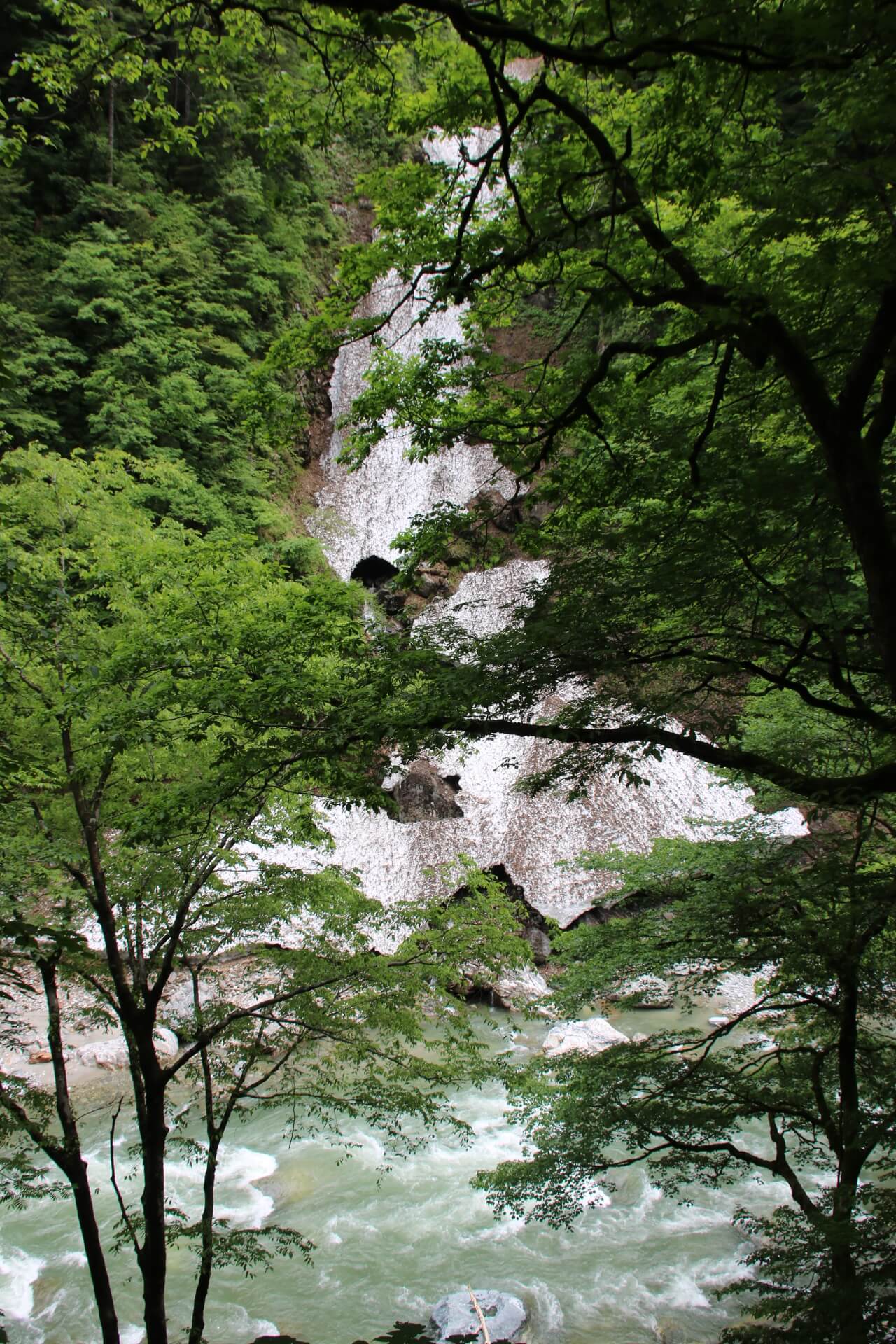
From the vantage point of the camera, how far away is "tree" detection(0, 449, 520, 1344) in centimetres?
387

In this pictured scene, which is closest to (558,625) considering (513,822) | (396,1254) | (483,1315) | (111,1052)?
(483,1315)

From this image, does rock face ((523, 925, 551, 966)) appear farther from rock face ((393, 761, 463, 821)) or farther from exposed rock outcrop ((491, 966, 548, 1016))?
rock face ((393, 761, 463, 821))

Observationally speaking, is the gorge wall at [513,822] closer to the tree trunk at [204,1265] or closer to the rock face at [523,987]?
the rock face at [523,987]

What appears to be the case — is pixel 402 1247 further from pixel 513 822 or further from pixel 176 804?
pixel 513 822

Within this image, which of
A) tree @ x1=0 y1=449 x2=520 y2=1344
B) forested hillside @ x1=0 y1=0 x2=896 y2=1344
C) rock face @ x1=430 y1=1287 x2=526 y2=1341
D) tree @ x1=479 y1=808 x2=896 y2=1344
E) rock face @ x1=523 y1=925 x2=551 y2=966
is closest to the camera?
forested hillside @ x1=0 y1=0 x2=896 y2=1344

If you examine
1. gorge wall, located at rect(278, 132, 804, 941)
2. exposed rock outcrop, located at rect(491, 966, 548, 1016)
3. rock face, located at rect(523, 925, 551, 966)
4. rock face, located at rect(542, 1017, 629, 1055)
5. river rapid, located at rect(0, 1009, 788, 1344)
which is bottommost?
river rapid, located at rect(0, 1009, 788, 1344)

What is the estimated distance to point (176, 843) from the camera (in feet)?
16.1

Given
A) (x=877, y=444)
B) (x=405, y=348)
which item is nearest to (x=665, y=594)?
(x=877, y=444)

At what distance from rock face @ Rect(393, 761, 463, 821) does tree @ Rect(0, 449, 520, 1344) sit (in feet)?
24.9

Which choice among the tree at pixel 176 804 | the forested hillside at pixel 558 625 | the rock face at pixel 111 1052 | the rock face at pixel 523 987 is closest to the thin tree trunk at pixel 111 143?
the forested hillside at pixel 558 625

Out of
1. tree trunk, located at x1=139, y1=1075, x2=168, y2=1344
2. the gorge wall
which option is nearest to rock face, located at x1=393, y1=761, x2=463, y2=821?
the gorge wall

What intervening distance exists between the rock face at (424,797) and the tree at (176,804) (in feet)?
24.9

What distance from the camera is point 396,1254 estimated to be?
6.33 meters

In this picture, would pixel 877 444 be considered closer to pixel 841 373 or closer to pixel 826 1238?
pixel 841 373
